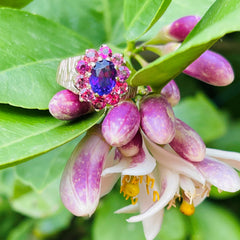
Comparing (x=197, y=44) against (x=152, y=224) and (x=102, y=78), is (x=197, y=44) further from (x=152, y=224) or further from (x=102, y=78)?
(x=152, y=224)

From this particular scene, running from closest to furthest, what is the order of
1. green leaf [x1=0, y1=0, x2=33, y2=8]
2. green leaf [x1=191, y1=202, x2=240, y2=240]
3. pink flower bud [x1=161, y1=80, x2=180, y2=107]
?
pink flower bud [x1=161, y1=80, x2=180, y2=107] < green leaf [x1=0, y1=0, x2=33, y2=8] < green leaf [x1=191, y1=202, x2=240, y2=240]

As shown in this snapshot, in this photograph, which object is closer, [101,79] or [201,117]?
[101,79]

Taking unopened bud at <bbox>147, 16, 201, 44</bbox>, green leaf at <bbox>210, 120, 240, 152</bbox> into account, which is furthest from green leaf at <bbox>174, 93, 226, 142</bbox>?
unopened bud at <bbox>147, 16, 201, 44</bbox>

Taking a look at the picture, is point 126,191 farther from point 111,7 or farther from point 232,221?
point 232,221

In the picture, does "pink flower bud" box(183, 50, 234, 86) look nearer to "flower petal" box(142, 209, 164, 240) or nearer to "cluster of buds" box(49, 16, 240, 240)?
"cluster of buds" box(49, 16, 240, 240)

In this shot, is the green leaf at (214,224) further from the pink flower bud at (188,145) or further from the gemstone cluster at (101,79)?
the gemstone cluster at (101,79)

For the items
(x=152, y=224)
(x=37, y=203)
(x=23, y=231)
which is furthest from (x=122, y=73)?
(x=23, y=231)

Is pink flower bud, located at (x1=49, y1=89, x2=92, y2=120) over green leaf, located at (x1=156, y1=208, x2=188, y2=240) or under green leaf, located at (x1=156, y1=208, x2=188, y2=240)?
over

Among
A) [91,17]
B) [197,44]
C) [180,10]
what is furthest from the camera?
[91,17]

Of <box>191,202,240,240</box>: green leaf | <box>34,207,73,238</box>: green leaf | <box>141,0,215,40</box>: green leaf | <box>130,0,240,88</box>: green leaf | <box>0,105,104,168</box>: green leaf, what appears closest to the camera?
<box>130,0,240,88</box>: green leaf
